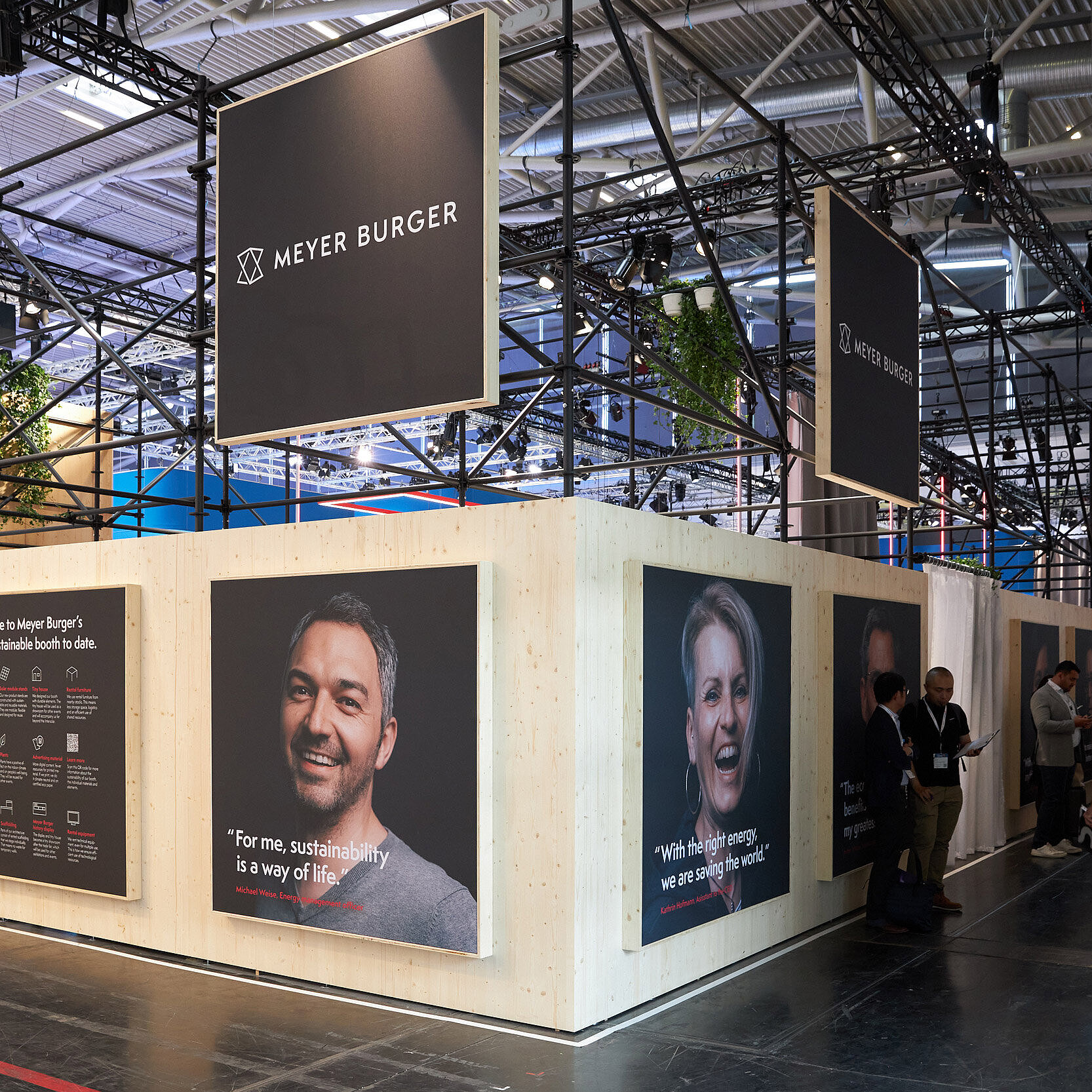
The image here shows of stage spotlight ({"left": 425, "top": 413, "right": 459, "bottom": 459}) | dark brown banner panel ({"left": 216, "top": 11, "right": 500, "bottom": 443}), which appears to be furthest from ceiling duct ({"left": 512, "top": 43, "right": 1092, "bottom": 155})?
dark brown banner panel ({"left": 216, "top": 11, "right": 500, "bottom": 443})

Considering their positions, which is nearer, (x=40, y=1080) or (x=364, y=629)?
(x=40, y=1080)

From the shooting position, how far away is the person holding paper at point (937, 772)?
22.8 feet

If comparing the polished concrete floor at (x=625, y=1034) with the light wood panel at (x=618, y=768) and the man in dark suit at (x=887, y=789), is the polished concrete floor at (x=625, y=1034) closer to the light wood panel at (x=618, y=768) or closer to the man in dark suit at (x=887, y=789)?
the light wood panel at (x=618, y=768)

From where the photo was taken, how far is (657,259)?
10.4 meters

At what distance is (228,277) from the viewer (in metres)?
5.74

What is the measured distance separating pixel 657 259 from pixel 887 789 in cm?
569

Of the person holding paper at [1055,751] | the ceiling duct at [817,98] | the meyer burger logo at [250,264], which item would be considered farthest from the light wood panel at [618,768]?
the ceiling duct at [817,98]

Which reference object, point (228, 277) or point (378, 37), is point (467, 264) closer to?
point (228, 277)

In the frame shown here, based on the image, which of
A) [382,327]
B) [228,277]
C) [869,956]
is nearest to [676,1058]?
[869,956]

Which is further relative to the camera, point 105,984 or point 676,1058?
point 105,984

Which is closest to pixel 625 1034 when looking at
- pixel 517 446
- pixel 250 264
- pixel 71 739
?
pixel 71 739

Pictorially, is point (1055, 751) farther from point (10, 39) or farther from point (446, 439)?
point (446, 439)

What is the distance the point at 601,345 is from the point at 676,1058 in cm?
1704

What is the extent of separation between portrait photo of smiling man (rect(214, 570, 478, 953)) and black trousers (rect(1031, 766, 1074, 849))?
5725 millimetres
